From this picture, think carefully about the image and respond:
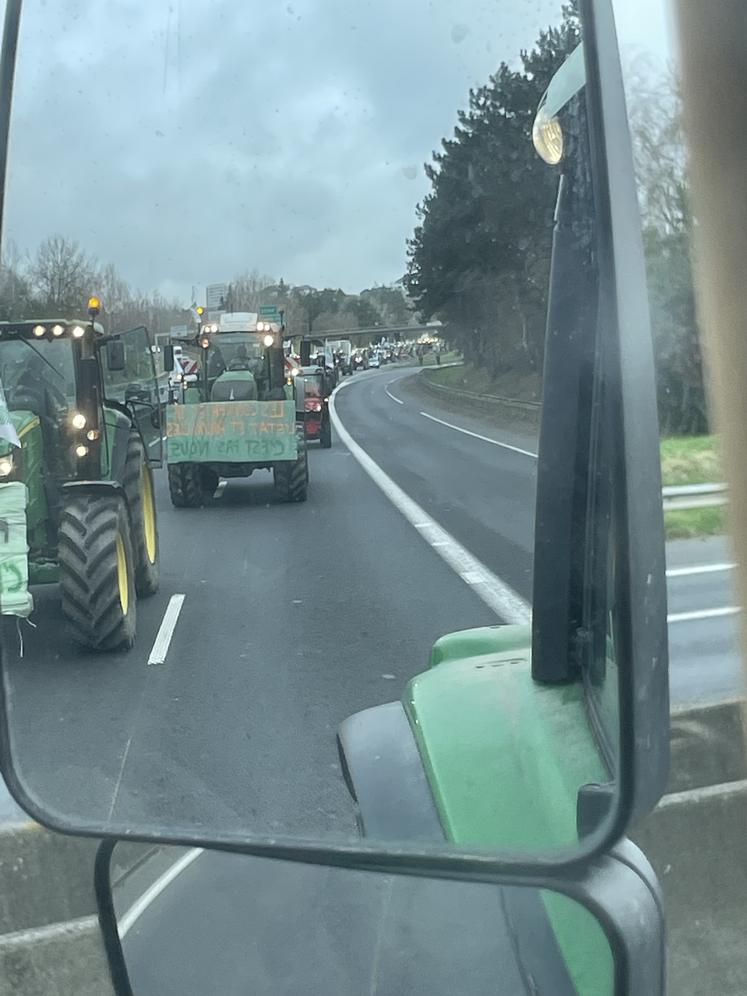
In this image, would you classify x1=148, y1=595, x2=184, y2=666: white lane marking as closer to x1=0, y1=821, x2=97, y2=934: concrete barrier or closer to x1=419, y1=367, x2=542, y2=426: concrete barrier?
x1=0, y1=821, x2=97, y2=934: concrete barrier

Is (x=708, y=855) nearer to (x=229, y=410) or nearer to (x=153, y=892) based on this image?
(x=153, y=892)

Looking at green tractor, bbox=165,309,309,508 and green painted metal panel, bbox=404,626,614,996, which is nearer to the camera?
green painted metal panel, bbox=404,626,614,996

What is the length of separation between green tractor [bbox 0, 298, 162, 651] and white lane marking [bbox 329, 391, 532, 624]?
381mm

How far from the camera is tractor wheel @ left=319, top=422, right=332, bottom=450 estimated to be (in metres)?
2.14

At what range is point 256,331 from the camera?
1.79 metres

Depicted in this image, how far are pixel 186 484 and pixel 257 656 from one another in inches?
15.4

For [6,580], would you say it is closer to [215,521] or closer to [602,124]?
[215,521]

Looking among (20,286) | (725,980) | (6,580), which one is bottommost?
(725,980)

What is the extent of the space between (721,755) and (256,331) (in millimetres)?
1451

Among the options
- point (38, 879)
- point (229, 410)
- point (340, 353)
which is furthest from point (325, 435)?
point (38, 879)

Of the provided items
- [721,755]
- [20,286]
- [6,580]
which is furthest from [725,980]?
[20,286]

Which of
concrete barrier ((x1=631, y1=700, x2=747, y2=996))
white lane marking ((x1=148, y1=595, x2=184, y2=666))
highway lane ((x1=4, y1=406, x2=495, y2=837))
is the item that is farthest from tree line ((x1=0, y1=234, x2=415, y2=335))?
concrete barrier ((x1=631, y1=700, x2=747, y2=996))

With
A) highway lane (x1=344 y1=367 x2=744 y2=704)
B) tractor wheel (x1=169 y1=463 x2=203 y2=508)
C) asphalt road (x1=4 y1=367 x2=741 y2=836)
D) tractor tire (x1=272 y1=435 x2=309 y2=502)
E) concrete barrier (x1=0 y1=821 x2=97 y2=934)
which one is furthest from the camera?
concrete barrier (x1=0 y1=821 x2=97 y2=934)

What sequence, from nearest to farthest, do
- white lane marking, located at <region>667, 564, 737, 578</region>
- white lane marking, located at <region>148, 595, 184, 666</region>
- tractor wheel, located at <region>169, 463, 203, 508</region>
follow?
white lane marking, located at <region>667, 564, 737, 578</region>
tractor wheel, located at <region>169, 463, 203, 508</region>
white lane marking, located at <region>148, 595, 184, 666</region>
